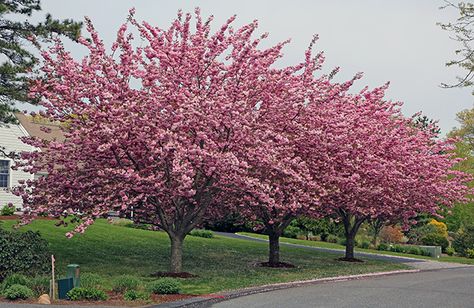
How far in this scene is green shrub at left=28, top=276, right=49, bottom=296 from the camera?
55.2ft

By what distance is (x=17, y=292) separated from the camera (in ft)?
51.7

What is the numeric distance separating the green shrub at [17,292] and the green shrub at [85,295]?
3.31 feet

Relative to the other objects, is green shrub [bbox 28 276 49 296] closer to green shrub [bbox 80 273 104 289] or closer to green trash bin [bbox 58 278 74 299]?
green trash bin [bbox 58 278 74 299]

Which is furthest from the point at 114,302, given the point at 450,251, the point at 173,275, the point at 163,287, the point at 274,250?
the point at 450,251

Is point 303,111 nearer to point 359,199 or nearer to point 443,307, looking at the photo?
point 359,199

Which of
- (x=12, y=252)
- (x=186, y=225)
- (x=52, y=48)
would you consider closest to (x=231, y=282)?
(x=186, y=225)

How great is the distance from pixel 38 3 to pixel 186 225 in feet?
32.7

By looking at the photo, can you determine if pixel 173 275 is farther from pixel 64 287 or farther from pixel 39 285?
pixel 64 287

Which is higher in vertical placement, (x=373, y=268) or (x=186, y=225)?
(x=186, y=225)

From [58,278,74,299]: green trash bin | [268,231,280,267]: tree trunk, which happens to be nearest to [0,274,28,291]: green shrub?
[58,278,74,299]: green trash bin

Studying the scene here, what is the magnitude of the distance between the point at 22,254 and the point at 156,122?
5842 mm

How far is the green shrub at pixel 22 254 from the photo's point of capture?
1878cm

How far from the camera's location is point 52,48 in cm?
2120

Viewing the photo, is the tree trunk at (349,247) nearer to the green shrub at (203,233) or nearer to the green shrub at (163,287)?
the green shrub at (203,233)
